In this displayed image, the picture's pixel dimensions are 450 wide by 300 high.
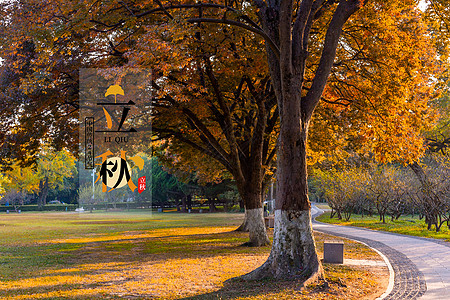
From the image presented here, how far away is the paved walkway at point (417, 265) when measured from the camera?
811cm

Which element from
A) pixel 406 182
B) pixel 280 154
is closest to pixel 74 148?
pixel 280 154

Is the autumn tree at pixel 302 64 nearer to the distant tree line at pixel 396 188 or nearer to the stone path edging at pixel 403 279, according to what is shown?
the stone path edging at pixel 403 279

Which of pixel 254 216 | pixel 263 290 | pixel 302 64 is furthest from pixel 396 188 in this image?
pixel 263 290

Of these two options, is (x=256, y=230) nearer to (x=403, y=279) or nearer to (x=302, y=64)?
(x=403, y=279)

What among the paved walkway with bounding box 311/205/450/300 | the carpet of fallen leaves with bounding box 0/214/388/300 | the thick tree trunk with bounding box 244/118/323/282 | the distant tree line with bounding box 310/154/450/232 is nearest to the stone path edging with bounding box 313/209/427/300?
the paved walkway with bounding box 311/205/450/300

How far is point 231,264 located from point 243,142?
8.98 metres

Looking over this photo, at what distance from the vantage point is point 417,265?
1112cm

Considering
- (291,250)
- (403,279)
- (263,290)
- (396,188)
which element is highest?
(396,188)

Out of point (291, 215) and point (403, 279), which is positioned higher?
point (291, 215)

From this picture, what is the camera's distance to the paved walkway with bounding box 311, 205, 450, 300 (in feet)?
26.6

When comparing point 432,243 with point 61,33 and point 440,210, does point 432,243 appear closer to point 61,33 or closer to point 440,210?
point 440,210

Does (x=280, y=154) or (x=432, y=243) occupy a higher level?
(x=280, y=154)

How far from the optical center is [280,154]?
9.48 meters

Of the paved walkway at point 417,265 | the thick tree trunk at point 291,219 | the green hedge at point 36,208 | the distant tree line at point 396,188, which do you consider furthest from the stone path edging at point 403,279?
the green hedge at point 36,208
